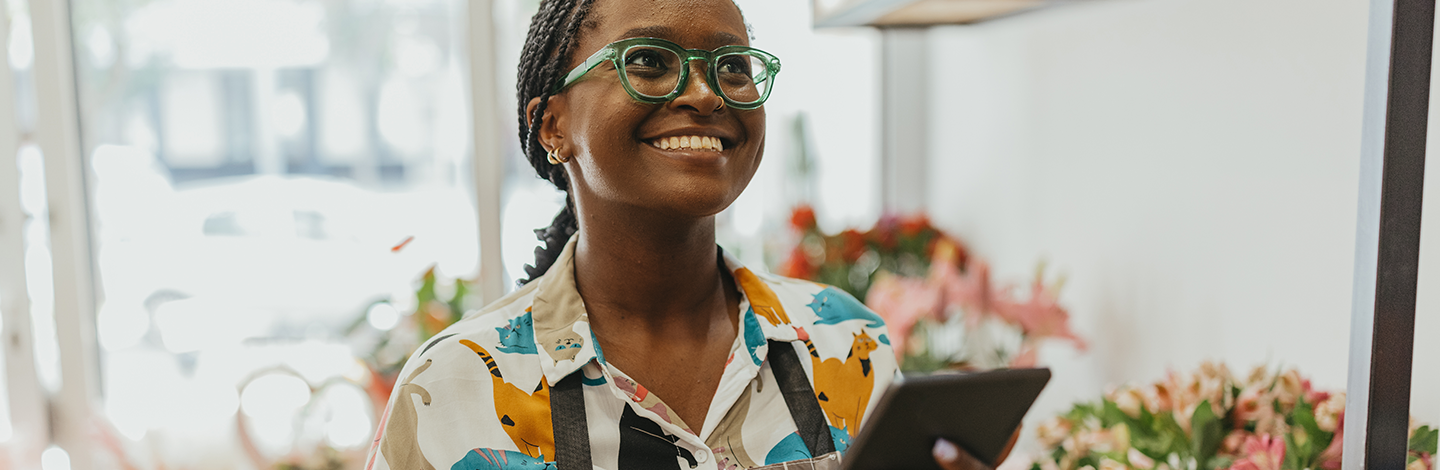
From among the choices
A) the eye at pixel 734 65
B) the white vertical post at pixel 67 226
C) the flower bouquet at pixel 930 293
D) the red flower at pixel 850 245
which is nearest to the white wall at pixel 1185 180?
the flower bouquet at pixel 930 293

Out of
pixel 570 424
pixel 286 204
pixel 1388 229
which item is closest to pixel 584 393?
pixel 570 424

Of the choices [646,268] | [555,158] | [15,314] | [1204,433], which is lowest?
[15,314]

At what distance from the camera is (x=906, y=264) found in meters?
2.24

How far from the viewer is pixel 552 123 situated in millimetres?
792

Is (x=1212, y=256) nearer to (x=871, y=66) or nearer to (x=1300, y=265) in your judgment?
(x=1300, y=265)

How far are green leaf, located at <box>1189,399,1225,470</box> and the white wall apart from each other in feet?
0.61

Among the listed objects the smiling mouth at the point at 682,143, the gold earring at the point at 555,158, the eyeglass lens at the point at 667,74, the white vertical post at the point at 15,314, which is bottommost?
the white vertical post at the point at 15,314

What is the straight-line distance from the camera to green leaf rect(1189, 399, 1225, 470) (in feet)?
3.22

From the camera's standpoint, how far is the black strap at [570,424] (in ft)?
2.29

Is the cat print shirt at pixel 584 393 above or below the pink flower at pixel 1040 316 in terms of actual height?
above

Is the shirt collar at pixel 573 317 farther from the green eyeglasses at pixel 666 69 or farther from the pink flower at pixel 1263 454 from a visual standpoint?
the pink flower at pixel 1263 454

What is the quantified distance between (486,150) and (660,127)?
1455 mm

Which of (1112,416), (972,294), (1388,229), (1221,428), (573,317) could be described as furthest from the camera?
(972,294)

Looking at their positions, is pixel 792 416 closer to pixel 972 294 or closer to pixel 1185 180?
pixel 1185 180
